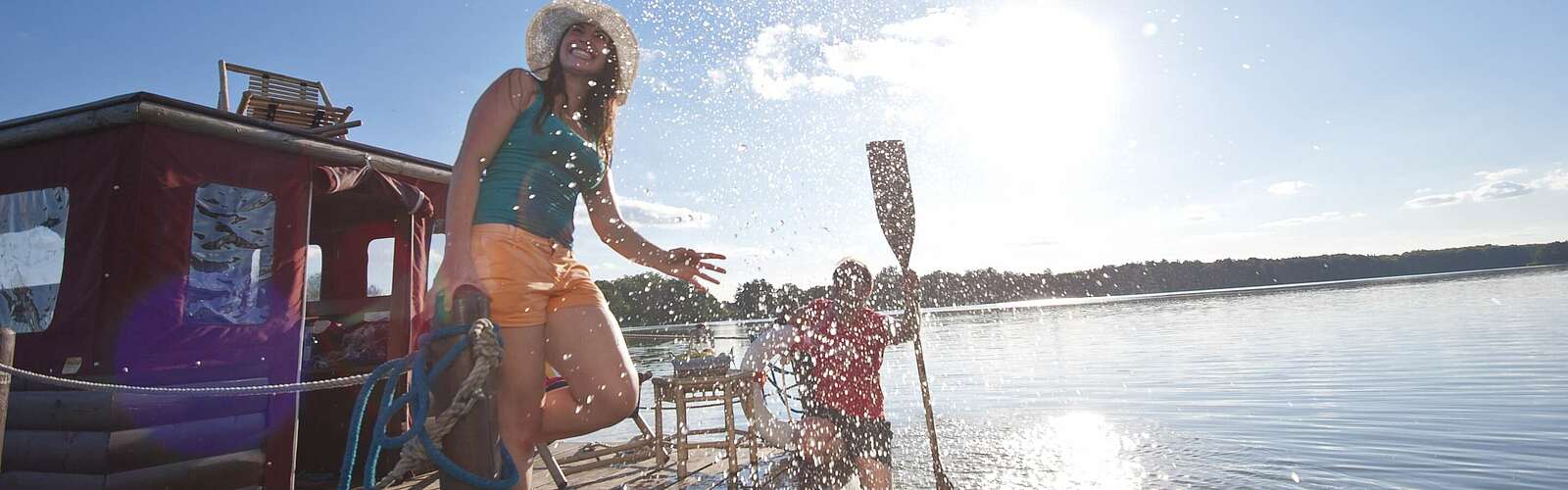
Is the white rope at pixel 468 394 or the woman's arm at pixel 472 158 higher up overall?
the woman's arm at pixel 472 158

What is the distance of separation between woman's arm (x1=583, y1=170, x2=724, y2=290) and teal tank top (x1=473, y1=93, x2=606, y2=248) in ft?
1.15

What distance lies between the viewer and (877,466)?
15.7 feet

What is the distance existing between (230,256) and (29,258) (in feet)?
4.08

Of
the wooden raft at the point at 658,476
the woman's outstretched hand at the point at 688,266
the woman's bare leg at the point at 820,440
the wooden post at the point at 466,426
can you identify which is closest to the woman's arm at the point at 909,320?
the woman's bare leg at the point at 820,440

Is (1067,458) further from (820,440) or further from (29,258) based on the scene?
(29,258)

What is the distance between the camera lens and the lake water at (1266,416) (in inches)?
262

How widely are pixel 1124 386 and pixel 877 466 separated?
1216 cm

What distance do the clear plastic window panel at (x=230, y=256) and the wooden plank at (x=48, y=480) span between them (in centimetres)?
111

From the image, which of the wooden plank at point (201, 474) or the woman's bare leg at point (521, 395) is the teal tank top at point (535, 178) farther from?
the wooden plank at point (201, 474)

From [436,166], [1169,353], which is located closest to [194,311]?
[436,166]

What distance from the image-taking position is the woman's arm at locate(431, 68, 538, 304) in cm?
201

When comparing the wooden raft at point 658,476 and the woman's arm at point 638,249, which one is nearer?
the woman's arm at point 638,249

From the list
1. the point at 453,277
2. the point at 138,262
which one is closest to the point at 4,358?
the point at 138,262

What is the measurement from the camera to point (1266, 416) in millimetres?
10070
